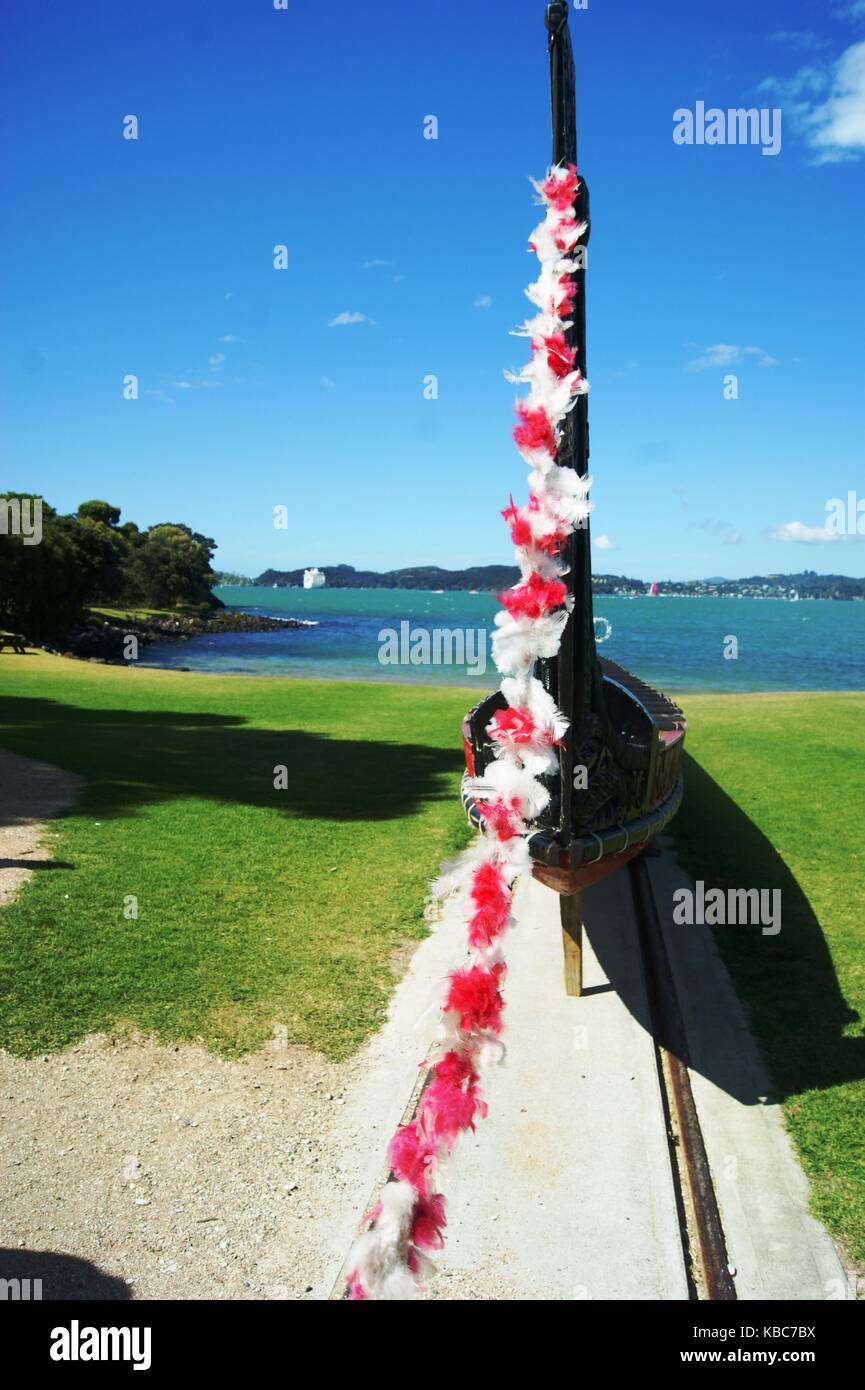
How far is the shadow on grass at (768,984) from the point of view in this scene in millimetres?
6410

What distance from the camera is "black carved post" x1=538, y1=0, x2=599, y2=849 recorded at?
16.7 ft

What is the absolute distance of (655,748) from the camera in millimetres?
7426

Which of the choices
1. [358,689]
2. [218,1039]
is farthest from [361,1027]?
[358,689]

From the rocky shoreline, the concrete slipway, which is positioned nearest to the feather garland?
the concrete slipway

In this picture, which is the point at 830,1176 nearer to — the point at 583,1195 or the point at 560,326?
the point at 583,1195

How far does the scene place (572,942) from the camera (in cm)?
738

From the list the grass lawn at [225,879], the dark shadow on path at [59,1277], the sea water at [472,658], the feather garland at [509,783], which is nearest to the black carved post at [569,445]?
the feather garland at [509,783]

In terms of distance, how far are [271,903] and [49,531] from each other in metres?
40.7

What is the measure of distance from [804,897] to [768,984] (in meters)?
2.61

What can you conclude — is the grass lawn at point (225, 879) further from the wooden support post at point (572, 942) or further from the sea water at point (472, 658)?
the sea water at point (472, 658)

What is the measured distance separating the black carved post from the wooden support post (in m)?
1.09

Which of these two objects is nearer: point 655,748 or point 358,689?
point 655,748

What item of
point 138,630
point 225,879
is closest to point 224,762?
point 225,879
